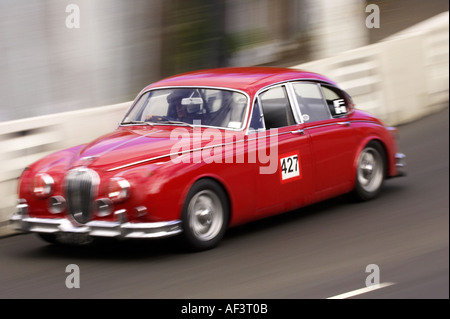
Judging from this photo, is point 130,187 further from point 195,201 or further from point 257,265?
point 257,265

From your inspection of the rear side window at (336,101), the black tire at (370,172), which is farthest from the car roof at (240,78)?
the black tire at (370,172)

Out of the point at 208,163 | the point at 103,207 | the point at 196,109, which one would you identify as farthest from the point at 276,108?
the point at 103,207

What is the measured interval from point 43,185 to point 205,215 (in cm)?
148

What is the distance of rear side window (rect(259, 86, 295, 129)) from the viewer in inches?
331

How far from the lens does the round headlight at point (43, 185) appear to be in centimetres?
759

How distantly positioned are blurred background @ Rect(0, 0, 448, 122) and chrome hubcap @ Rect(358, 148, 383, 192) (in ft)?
14.8

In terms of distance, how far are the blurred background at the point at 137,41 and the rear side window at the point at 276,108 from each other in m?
4.30

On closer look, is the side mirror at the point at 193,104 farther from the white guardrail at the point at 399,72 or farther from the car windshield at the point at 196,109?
the white guardrail at the point at 399,72

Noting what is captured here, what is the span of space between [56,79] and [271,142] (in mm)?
4691

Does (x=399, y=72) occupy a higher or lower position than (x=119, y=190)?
higher

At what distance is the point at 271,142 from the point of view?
8211 mm

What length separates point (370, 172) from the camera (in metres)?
9.52

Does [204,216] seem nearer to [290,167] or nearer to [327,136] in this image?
[290,167]

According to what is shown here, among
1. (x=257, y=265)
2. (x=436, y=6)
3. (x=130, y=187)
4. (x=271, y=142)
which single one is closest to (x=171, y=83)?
(x=271, y=142)
